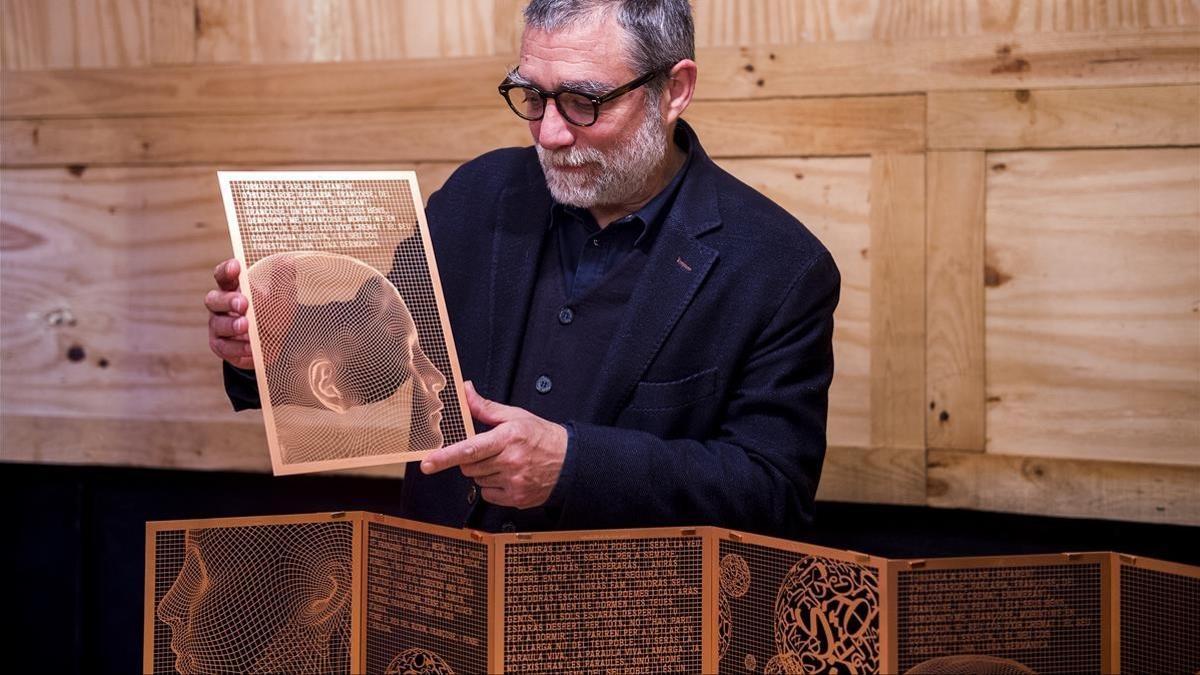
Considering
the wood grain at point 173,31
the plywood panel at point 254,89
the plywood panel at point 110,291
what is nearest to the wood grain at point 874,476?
the plywood panel at point 254,89

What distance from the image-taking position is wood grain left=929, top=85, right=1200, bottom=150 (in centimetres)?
226

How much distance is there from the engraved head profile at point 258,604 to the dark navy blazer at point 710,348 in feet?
1.34

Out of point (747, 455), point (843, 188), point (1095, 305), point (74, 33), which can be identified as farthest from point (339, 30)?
point (1095, 305)

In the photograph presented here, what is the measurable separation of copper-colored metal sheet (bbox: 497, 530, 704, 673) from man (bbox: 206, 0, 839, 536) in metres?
0.24

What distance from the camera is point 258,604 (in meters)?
1.42

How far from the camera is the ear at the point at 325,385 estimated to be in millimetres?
1457

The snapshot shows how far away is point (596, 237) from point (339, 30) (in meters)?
1.20

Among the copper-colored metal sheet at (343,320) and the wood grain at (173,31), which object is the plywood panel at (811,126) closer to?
the copper-colored metal sheet at (343,320)

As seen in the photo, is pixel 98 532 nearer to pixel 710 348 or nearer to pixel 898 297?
pixel 710 348

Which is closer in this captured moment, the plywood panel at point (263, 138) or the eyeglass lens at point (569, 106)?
the eyeglass lens at point (569, 106)

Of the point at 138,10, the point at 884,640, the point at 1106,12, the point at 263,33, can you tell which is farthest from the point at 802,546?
the point at 138,10

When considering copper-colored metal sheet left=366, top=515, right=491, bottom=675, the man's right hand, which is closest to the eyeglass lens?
the man's right hand

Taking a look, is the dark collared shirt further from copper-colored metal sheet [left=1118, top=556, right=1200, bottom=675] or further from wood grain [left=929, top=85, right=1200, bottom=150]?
copper-colored metal sheet [left=1118, top=556, right=1200, bottom=675]

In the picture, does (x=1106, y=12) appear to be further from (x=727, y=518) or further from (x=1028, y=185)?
(x=727, y=518)
